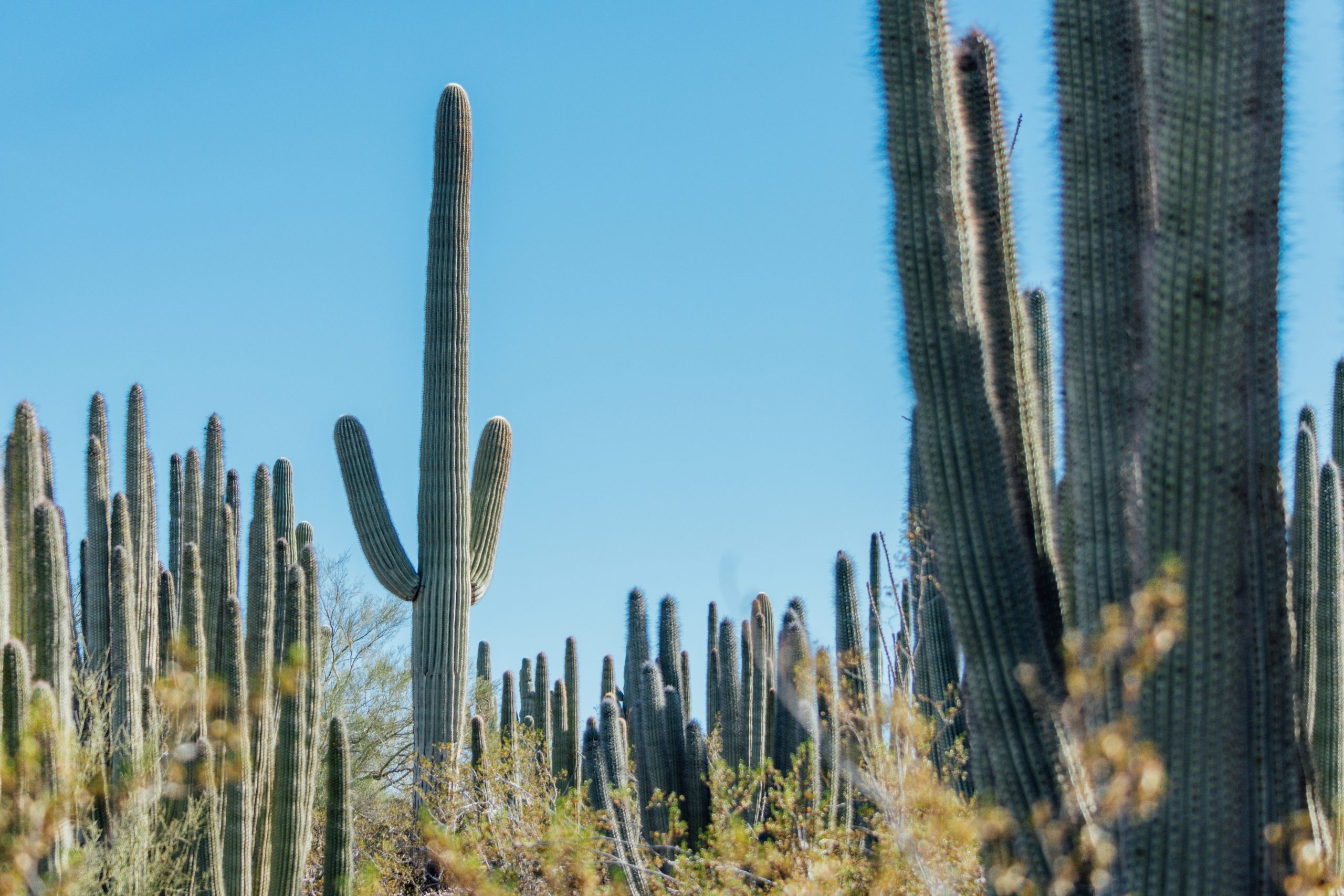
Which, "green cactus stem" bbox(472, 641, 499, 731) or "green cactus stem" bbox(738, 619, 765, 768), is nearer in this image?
"green cactus stem" bbox(738, 619, 765, 768)

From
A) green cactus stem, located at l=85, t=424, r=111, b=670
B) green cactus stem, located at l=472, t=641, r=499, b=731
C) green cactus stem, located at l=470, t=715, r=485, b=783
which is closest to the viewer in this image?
green cactus stem, located at l=85, t=424, r=111, b=670

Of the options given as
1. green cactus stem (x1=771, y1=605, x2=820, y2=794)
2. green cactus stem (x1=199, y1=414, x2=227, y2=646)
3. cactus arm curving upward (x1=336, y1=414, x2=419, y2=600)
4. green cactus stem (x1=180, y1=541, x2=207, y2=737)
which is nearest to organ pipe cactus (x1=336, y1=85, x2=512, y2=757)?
cactus arm curving upward (x1=336, y1=414, x2=419, y2=600)

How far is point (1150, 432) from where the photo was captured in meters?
3.47

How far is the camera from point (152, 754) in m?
8.62

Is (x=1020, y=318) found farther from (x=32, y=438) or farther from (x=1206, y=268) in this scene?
(x=32, y=438)

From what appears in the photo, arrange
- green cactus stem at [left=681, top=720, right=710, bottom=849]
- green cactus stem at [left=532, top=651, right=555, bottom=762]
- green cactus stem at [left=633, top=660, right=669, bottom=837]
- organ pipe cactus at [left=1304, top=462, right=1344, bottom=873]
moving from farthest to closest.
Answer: green cactus stem at [left=532, top=651, right=555, bottom=762]
green cactus stem at [left=633, top=660, right=669, bottom=837]
green cactus stem at [left=681, top=720, right=710, bottom=849]
organ pipe cactus at [left=1304, top=462, right=1344, bottom=873]

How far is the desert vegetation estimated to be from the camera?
340cm

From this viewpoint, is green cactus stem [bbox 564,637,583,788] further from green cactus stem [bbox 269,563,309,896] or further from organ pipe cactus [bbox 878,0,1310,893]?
organ pipe cactus [bbox 878,0,1310,893]

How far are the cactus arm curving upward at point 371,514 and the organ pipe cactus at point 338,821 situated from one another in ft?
13.5

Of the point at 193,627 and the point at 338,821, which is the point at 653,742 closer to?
the point at 338,821

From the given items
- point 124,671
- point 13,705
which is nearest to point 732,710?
point 124,671

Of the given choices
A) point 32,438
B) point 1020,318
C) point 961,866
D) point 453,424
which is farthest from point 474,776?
point 1020,318

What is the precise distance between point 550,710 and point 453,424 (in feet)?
11.1

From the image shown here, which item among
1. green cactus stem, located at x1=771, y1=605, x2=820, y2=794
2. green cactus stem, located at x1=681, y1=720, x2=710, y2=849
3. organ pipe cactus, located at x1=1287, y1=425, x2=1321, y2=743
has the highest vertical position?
organ pipe cactus, located at x1=1287, y1=425, x2=1321, y2=743
